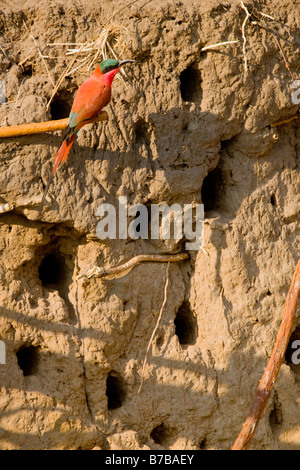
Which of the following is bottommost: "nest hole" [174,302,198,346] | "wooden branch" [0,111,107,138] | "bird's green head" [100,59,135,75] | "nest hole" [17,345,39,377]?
"nest hole" [17,345,39,377]

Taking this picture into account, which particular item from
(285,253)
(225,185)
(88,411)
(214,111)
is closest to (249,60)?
(214,111)

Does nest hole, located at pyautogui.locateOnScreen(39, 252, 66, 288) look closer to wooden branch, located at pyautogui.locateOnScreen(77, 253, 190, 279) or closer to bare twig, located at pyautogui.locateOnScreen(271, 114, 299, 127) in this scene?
wooden branch, located at pyautogui.locateOnScreen(77, 253, 190, 279)

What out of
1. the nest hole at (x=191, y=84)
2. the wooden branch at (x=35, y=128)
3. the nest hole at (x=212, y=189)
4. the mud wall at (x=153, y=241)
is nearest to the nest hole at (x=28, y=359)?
the mud wall at (x=153, y=241)

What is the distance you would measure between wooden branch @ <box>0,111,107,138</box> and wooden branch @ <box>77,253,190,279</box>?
88 centimetres

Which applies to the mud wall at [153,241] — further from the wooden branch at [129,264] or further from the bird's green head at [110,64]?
the bird's green head at [110,64]

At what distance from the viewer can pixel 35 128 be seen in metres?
4.11

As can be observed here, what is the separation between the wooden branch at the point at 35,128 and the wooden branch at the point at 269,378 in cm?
153

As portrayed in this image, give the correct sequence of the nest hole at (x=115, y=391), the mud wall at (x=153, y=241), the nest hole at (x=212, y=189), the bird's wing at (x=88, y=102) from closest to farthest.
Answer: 1. the bird's wing at (x=88, y=102)
2. the mud wall at (x=153, y=241)
3. the nest hole at (x=115, y=391)
4. the nest hole at (x=212, y=189)

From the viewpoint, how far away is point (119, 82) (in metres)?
4.46

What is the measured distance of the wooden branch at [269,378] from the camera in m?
4.01

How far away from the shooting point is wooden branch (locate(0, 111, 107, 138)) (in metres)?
4.09

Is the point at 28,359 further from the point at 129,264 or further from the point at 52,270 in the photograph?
the point at 129,264

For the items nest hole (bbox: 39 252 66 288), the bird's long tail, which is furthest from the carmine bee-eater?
nest hole (bbox: 39 252 66 288)

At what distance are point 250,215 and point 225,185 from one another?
10.6 inches
